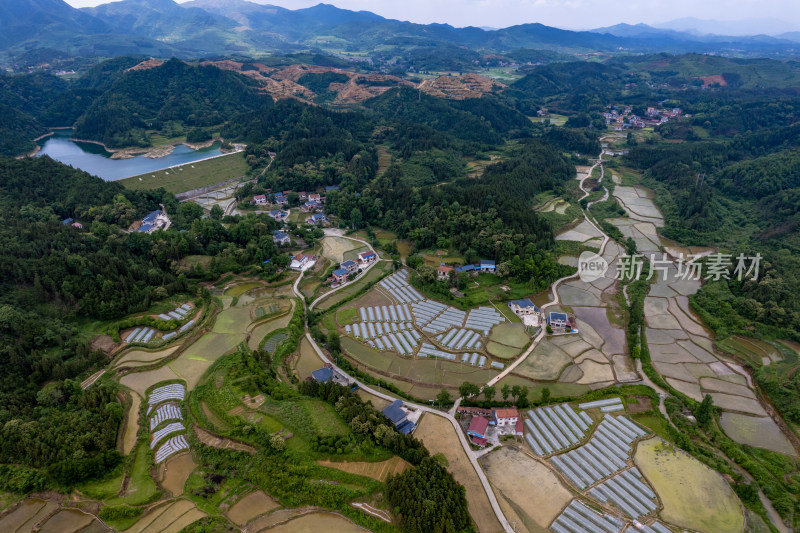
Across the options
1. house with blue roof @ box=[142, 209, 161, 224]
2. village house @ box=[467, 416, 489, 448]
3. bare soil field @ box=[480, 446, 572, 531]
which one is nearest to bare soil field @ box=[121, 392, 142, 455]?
village house @ box=[467, 416, 489, 448]

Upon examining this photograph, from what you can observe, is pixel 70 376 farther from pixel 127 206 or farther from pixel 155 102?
pixel 155 102

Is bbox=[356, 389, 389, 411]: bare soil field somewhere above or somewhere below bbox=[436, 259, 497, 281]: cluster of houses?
below

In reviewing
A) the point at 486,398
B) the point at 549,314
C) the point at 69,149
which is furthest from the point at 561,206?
the point at 69,149

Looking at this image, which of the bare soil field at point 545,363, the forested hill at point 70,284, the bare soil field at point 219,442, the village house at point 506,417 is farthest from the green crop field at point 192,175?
the village house at point 506,417

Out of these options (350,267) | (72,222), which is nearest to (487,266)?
(350,267)

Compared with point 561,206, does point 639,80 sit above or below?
above

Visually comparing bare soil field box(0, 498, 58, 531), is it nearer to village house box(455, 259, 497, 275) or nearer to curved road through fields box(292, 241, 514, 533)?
curved road through fields box(292, 241, 514, 533)
